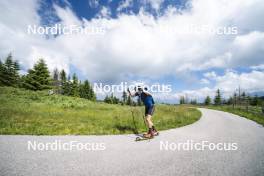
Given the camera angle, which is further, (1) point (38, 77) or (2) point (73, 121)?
(1) point (38, 77)

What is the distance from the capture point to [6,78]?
5016 centimetres

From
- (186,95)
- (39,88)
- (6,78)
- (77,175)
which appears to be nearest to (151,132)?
(77,175)

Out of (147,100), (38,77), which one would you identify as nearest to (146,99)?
(147,100)

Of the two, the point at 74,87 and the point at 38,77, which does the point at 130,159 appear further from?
the point at 74,87

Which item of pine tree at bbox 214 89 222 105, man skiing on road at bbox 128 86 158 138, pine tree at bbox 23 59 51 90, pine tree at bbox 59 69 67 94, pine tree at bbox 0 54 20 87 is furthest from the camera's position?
pine tree at bbox 214 89 222 105

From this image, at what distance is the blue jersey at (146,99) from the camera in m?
8.07

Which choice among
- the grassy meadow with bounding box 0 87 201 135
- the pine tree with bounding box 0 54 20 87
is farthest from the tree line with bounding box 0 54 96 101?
the grassy meadow with bounding box 0 87 201 135

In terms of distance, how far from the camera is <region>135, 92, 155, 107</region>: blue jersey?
807 centimetres

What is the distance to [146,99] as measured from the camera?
320 inches

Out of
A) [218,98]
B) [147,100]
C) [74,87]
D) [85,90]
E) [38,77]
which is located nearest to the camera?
[147,100]

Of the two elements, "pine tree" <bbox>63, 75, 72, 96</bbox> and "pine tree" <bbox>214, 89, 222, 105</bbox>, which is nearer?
"pine tree" <bbox>63, 75, 72, 96</bbox>

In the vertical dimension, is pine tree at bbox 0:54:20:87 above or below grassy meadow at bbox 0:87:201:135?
above

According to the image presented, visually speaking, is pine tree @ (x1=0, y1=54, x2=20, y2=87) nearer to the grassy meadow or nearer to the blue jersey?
the grassy meadow

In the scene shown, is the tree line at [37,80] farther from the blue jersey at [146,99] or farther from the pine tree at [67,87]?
the blue jersey at [146,99]
